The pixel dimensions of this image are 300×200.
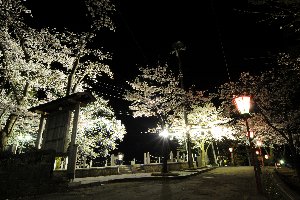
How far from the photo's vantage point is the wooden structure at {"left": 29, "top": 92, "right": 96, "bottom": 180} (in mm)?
10312

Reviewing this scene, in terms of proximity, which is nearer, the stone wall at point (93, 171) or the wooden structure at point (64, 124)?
the wooden structure at point (64, 124)

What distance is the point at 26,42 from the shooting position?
14.6 meters

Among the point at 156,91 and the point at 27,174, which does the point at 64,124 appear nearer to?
the point at 27,174

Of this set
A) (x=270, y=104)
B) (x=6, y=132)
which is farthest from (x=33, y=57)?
(x=270, y=104)

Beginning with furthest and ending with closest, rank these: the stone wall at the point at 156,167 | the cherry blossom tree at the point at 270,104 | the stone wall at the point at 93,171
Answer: the stone wall at the point at 156,167 < the cherry blossom tree at the point at 270,104 < the stone wall at the point at 93,171

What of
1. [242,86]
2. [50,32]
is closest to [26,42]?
[50,32]

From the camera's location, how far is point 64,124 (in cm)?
1081

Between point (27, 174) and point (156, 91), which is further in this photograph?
point (156, 91)

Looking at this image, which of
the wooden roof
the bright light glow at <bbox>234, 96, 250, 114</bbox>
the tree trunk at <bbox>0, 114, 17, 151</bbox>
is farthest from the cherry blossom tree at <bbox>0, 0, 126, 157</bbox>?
the bright light glow at <bbox>234, 96, 250, 114</bbox>

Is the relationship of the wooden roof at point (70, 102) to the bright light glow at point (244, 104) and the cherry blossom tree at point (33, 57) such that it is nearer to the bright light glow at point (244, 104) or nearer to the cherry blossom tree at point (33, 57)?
the cherry blossom tree at point (33, 57)

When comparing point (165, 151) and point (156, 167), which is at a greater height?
point (165, 151)

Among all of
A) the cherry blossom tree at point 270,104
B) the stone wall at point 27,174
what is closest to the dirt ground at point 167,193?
the stone wall at point 27,174

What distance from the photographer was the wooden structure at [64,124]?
10312mm

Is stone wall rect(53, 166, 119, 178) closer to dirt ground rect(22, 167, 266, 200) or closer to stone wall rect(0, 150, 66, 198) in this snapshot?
stone wall rect(0, 150, 66, 198)
